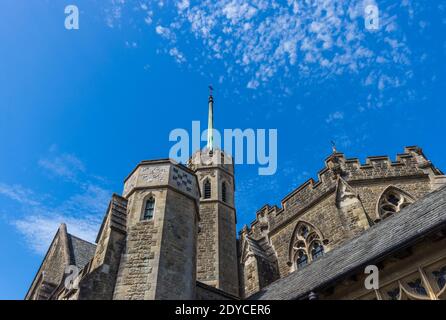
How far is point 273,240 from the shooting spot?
55.7 feet

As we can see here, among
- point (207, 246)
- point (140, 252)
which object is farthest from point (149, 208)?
point (207, 246)

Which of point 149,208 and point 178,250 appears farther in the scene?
point 149,208

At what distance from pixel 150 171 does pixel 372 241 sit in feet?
21.8

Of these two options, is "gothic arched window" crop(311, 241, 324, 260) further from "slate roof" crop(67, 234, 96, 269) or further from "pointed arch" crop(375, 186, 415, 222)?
"slate roof" crop(67, 234, 96, 269)

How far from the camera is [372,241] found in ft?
26.6

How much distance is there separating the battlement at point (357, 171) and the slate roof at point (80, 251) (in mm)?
8656

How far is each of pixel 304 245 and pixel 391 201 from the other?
3821 millimetres

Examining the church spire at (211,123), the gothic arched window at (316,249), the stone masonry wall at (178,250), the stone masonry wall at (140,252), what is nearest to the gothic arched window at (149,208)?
the stone masonry wall at (140,252)

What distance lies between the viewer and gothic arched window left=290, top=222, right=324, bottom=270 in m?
14.9

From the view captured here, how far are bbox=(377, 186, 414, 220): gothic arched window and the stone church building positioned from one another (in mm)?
36

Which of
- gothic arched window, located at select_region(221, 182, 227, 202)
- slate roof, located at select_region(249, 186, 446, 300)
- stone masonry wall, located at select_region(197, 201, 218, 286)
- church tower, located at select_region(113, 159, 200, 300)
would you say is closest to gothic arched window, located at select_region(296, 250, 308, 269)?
stone masonry wall, located at select_region(197, 201, 218, 286)

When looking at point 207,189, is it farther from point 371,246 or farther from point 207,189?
point 371,246
